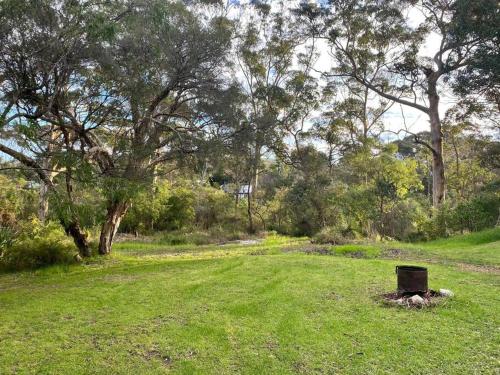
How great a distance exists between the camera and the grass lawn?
9.83 ft

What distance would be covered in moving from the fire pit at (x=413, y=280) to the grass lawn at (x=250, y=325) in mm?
286

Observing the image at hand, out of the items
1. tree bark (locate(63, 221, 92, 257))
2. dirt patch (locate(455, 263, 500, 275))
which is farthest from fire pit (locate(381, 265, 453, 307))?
tree bark (locate(63, 221, 92, 257))

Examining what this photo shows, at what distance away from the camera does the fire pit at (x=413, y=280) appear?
4285 millimetres

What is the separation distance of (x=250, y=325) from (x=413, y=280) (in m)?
1.89

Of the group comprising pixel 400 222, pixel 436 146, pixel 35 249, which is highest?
pixel 436 146

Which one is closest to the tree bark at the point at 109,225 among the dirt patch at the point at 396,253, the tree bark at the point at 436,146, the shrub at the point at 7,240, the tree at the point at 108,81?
the tree at the point at 108,81

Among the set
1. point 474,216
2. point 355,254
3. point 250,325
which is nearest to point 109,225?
point 355,254

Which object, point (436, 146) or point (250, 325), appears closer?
point (250, 325)

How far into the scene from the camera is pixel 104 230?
30.2 feet

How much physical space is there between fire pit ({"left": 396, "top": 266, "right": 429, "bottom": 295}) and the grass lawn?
0.29m

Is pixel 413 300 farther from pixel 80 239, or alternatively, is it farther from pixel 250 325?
pixel 80 239

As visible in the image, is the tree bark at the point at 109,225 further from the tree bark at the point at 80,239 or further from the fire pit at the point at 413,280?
the fire pit at the point at 413,280

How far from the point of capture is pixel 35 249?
25.0 ft

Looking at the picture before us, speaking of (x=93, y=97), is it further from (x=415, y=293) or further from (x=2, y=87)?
(x=415, y=293)
